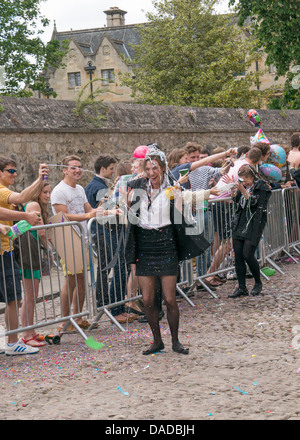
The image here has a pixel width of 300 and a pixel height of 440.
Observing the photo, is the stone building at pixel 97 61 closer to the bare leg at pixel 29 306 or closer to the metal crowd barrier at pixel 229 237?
the metal crowd barrier at pixel 229 237

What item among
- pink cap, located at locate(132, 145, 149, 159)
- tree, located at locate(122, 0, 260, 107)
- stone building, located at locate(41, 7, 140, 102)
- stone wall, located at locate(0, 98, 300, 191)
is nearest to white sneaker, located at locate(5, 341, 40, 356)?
pink cap, located at locate(132, 145, 149, 159)

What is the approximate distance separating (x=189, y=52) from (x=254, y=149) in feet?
79.3

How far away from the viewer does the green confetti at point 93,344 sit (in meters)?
6.32

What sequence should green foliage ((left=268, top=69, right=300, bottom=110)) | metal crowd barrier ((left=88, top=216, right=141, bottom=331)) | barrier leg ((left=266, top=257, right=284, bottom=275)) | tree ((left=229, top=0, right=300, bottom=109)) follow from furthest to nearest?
green foliage ((left=268, top=69, right=300, bottom=110)) → tree ((left=229, top=0, right=300, bottom=109)) → barrier leg ((left=266, top=257, right=284, bottom=275)) → metal crowd barrier ((left=88, top=216, right=141, bottom=331))

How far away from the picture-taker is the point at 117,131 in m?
13.6

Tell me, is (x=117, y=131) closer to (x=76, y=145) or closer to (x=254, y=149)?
(x=76, y=145)

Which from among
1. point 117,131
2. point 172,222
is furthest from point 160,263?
point 117,131

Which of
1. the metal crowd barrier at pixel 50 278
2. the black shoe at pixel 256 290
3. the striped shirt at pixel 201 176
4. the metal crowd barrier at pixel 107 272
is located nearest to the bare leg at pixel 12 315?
the metal crowd barrier at pixel 50 278

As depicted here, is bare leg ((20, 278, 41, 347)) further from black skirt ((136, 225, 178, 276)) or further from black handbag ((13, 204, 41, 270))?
black skirt ((136, 225, 178, 276))

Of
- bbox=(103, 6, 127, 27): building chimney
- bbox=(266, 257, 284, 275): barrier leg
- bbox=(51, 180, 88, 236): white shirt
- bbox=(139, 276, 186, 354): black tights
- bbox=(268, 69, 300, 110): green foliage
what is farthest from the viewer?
bbox=(103, 6, 127, 27): building chimney

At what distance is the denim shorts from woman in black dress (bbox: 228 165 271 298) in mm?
3173

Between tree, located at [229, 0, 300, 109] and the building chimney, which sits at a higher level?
the building chimney

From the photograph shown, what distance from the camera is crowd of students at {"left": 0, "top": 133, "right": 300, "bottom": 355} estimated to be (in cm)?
603

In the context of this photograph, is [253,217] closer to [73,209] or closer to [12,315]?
[73,209]
